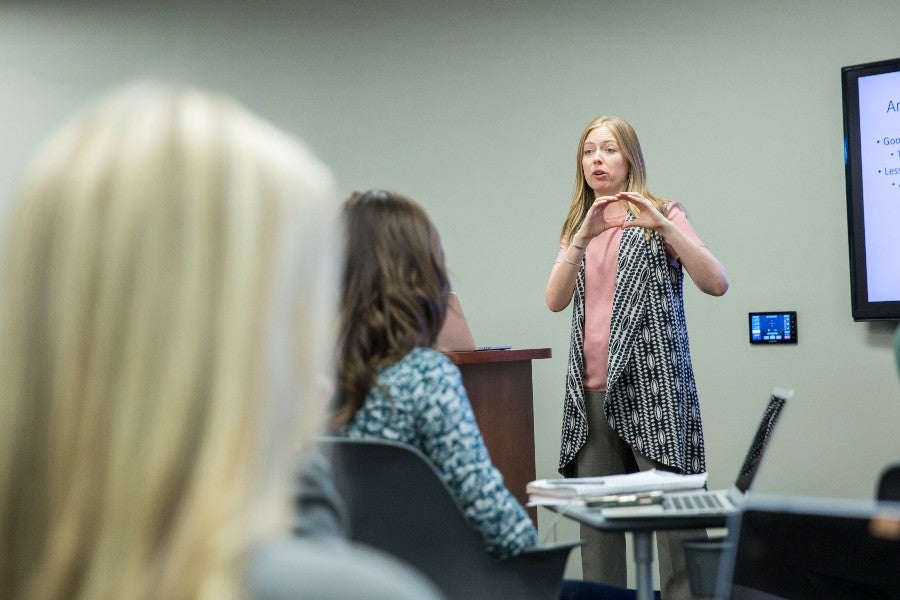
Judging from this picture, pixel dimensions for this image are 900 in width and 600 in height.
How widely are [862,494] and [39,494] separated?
79cm

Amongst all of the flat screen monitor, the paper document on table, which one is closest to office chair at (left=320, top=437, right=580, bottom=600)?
the paper document on table

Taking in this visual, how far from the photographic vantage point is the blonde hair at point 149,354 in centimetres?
56

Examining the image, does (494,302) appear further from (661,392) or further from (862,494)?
(862,494)

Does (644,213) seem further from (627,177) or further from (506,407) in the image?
(506,407)

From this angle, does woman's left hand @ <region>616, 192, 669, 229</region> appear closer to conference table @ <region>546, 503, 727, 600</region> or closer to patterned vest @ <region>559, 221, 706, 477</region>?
patterned vest @ <region>559, 221, 706, 477</region>

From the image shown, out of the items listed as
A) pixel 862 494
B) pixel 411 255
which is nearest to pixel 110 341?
pixel 862 494

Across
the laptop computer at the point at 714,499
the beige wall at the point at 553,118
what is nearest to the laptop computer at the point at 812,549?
the laptop computer at the point at 714,499

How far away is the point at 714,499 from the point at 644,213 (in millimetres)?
1138

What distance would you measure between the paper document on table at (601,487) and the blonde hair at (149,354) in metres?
1.42

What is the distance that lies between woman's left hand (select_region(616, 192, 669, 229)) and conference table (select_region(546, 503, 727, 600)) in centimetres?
112

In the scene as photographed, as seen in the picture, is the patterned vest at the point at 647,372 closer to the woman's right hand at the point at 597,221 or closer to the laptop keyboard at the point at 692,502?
the woman's right hand at the point at 597,221

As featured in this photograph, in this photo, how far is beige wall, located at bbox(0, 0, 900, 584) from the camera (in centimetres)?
388

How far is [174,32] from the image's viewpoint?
487 centimetres

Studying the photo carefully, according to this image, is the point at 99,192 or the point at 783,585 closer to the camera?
the point at 99,192
